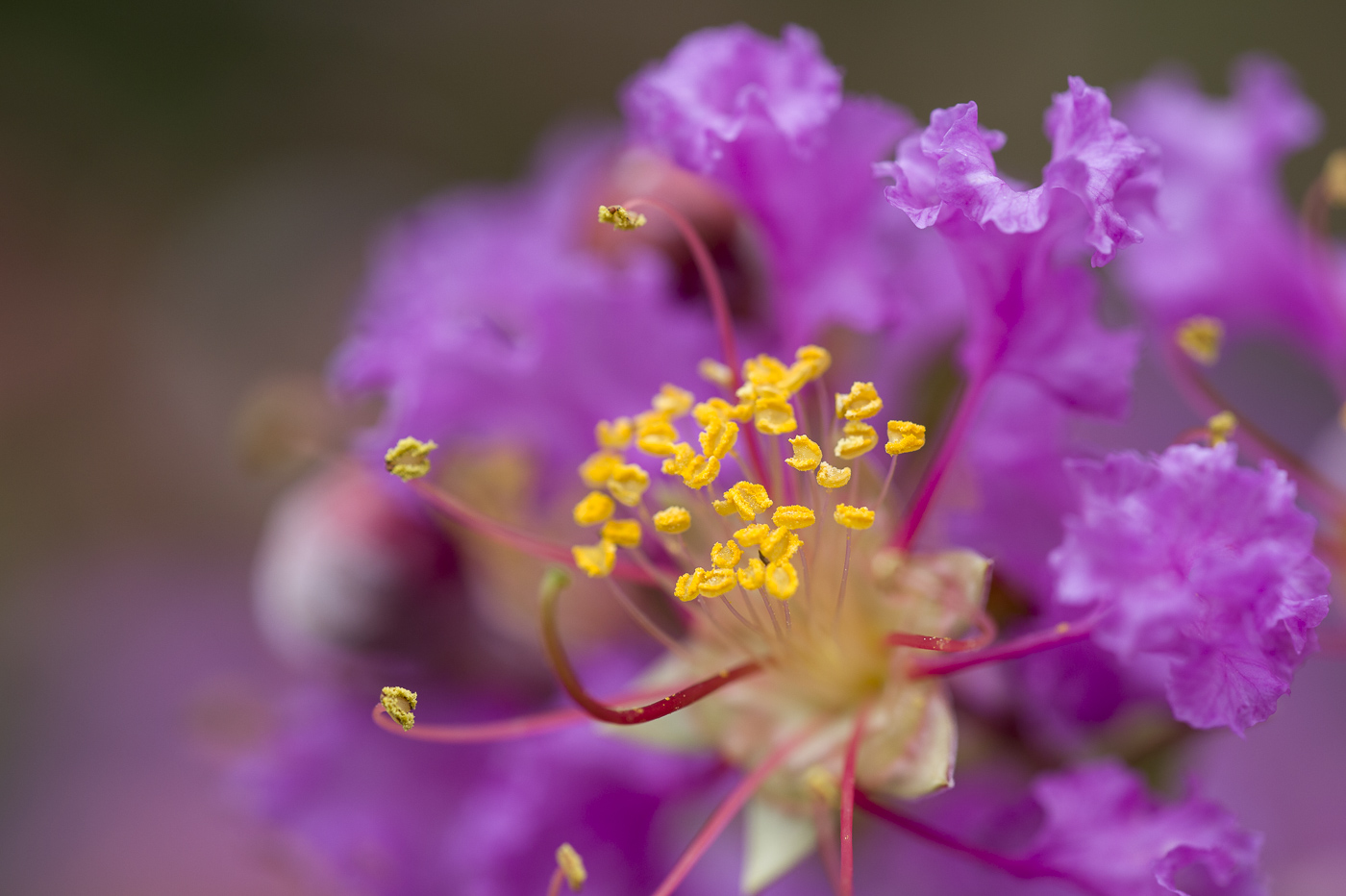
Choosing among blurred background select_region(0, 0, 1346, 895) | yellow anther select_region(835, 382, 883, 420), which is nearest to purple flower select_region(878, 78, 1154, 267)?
yellow anther select_region(835, 382, 883, 420)

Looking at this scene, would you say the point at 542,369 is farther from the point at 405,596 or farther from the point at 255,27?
the point at 255,27

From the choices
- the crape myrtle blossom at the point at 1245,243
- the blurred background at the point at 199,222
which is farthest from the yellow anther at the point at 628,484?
the blurred background at the point at 199,222

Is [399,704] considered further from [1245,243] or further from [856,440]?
[1245,243]

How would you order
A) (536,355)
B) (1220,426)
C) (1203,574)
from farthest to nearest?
(536,355) < (1220,426) < (1203,574)

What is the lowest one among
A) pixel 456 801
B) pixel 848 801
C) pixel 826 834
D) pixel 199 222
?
pixel 199 222

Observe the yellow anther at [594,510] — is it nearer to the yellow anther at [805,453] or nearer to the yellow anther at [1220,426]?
the yellow anther at [805,453]

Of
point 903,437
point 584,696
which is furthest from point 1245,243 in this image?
point 584,696
